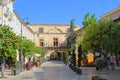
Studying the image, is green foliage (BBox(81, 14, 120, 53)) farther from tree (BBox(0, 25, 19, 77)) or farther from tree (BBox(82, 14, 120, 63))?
tree (BBox(0, 25, 19, 77))

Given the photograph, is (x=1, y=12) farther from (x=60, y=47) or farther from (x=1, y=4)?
(x=60, y=47)

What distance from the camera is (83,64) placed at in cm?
6400

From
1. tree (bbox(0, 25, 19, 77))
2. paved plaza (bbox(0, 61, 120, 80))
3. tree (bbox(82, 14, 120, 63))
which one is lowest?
paved plaza (bbox(0, 61, 120, 80))

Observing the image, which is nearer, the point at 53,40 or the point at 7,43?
the point at 7,43

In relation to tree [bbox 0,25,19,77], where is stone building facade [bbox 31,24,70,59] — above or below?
above

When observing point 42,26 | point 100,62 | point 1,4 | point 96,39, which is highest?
point 42,26

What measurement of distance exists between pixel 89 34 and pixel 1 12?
45.4 feet

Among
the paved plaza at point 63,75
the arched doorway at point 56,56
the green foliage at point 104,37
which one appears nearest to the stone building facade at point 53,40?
the arched doorway at point 56,56

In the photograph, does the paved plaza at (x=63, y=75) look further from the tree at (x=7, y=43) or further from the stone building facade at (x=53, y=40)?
the stone building facade at (x=53, y=40)

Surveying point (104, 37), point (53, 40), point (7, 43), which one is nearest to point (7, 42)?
point (7, 43)

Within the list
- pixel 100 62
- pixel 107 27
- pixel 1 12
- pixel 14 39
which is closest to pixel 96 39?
pixel 107 27

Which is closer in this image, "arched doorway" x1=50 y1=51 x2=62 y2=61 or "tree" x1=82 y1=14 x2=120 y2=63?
"tree" x1=82 y1=14 x2=120 y2=63

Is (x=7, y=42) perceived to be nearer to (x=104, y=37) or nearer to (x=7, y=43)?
(x=7, y=43)

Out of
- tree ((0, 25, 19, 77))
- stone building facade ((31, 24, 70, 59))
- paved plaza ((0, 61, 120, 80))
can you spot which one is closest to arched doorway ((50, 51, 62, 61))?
stone building facade ((31, 24, 70, 59))
